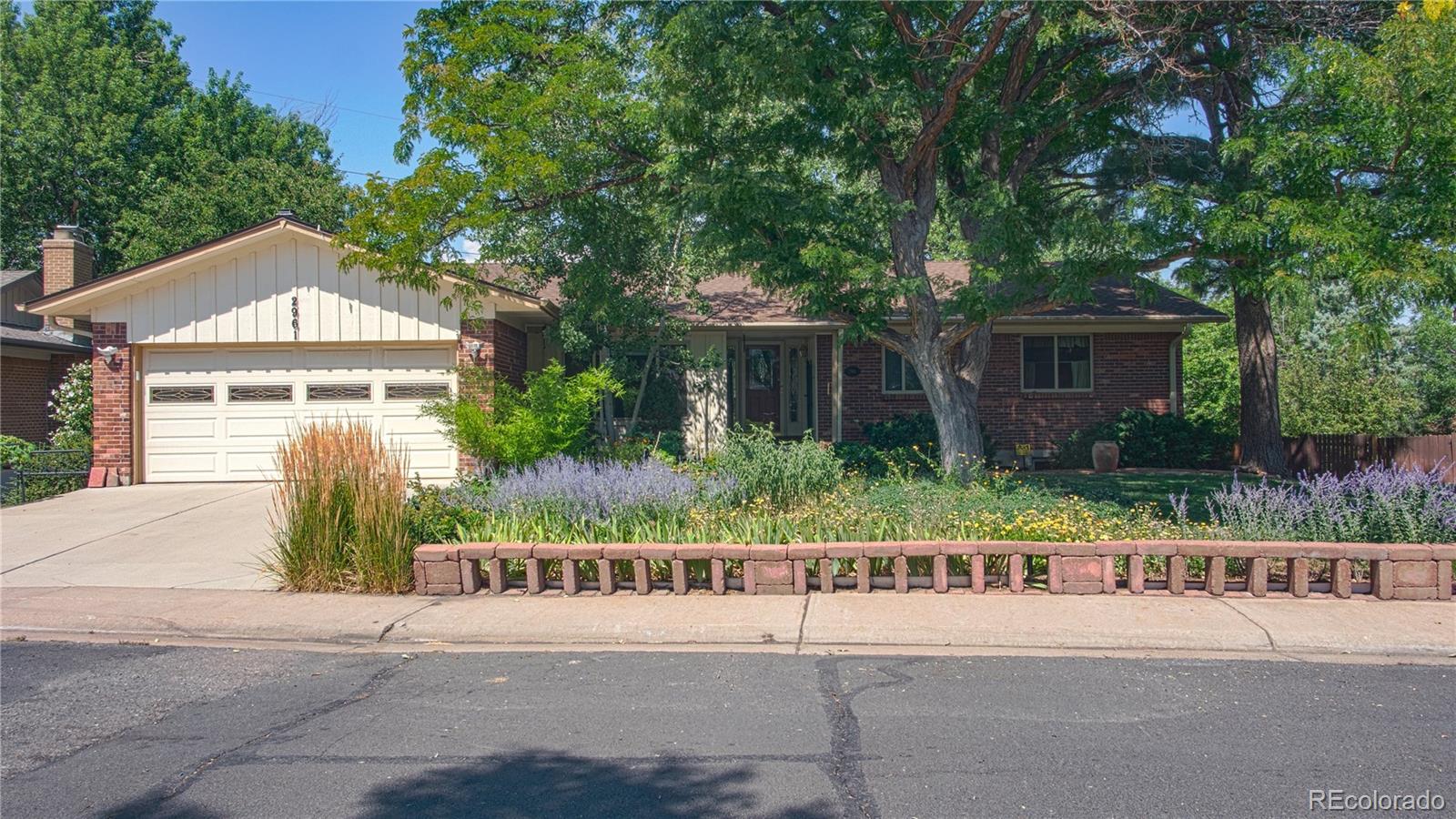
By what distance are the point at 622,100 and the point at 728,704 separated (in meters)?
8.96

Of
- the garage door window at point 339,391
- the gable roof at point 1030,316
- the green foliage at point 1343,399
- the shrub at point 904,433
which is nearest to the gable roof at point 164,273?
the gable roof at point 1030,316

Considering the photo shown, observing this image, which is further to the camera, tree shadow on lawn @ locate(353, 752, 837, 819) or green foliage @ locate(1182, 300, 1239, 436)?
green foliage @ locate(1182, 300, 1239, 436)

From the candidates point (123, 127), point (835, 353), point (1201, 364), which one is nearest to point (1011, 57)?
point (835, 353)

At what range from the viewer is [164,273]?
49.3 feet

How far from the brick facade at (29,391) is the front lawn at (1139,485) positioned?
18.8 metres

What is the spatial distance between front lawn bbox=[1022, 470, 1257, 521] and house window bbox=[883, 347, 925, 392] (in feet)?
9.27

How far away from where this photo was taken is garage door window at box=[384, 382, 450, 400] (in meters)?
15.4

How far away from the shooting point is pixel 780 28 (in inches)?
425

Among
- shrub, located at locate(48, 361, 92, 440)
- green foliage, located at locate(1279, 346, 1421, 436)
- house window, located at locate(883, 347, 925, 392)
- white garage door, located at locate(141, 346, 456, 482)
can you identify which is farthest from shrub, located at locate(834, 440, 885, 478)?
shrub, located at locate(48, 361, 92, 440)

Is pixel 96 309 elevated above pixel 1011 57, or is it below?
below

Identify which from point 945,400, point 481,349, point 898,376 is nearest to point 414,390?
point 481,349

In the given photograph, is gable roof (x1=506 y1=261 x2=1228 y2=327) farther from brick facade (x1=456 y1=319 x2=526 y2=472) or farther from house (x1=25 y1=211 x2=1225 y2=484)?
house (x1=25 y1=211 x2=1225 y2=484)

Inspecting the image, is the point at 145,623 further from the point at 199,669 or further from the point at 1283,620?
the point at 1283,620

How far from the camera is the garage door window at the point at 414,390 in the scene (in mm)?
15398
